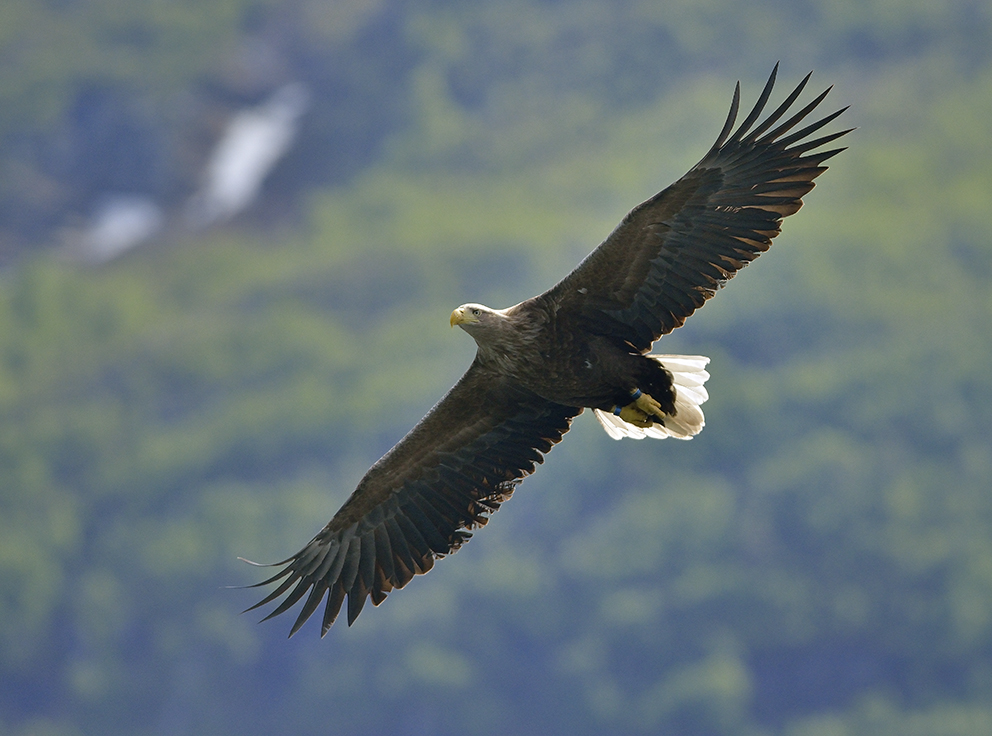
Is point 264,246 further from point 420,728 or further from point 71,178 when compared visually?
point 420,728

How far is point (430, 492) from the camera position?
12109 millimetres

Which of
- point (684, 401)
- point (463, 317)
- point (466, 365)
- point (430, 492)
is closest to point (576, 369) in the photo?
point (463, 317)

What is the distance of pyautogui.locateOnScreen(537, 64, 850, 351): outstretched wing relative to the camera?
35.1 feet

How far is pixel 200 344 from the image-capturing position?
64625mm

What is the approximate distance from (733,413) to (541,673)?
12599 millimetres

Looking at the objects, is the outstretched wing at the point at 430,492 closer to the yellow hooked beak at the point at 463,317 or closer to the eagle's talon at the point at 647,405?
the eagle's talon at the point at 647,405

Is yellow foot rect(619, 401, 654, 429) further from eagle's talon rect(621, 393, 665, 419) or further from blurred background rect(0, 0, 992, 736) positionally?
blurred background rect(0, 0, 992, 736)

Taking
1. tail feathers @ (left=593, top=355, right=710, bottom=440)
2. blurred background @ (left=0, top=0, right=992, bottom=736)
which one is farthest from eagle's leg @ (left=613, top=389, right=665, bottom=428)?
blurred background @ (left=0, top=0, right=992, bottom=736)

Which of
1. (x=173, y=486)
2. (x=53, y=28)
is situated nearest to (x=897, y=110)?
(x=173, y=486)

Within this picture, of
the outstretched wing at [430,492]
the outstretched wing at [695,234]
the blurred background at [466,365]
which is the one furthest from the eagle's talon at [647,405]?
the blurred background at [466,365]

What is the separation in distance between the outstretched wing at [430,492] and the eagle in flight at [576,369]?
11 mm

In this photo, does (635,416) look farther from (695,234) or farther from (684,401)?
(695,234)

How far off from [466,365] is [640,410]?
48239 millimetres

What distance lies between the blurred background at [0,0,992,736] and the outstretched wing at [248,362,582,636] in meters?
40.6
